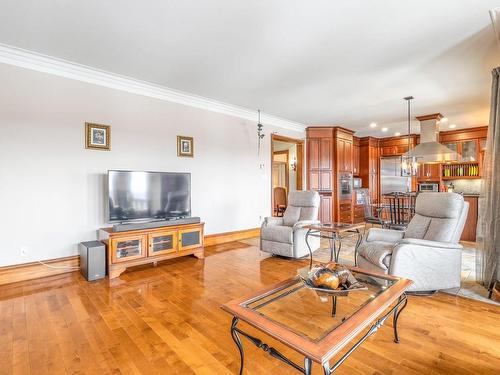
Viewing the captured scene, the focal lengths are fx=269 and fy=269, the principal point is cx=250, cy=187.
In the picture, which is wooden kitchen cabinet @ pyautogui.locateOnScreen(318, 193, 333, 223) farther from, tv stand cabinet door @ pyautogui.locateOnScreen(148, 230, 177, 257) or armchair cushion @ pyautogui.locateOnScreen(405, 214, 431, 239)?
tv stand cabinet door @ pyautogui.locateOnScreen(148, 230, 177, 257)

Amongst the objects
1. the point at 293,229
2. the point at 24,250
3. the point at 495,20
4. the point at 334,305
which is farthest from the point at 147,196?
the point at 495,20

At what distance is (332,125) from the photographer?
6.84 metres

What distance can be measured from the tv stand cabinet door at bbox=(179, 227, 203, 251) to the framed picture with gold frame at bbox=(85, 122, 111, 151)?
1624 mm

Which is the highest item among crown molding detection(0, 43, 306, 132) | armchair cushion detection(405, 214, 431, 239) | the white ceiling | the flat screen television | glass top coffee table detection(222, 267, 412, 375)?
the white ceiling

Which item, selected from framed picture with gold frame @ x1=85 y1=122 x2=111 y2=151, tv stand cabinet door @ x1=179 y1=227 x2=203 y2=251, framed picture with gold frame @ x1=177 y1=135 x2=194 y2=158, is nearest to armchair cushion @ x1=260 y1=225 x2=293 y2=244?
tv stand cabinet door @ x1=179 y1=227 x2=203 y2=251

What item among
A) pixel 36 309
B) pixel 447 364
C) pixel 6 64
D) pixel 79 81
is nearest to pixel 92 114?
pixel 79 81

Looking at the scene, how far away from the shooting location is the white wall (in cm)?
313

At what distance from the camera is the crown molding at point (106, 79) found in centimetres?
313

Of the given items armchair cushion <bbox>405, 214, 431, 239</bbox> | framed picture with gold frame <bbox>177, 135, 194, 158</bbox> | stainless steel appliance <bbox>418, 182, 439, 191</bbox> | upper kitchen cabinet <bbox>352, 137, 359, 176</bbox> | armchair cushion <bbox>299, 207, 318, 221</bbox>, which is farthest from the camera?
upper kitchen cabinet <bbox>352, 137, 359, 176</bbox>

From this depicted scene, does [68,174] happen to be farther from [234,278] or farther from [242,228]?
[242,228]

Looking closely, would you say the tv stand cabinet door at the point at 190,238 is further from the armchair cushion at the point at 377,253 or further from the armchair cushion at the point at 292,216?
the armchair cushion at the point at 377,253

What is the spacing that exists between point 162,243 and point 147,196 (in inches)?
27.6

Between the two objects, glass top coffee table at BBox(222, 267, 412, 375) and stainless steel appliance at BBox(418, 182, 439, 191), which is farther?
stainless steel appliance at BBox(418, 182, 439, 191)

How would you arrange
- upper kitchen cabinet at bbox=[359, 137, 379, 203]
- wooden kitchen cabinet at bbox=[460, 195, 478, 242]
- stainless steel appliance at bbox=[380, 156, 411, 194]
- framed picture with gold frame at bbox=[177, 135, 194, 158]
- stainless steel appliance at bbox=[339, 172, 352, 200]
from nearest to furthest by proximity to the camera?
framed picture with gold frame at bbox=[177, 135, 194, 158] → wooden kitchen cabinet at bbox=[460, 195, 478, 242] → stainless steel appliance at bbox=[339, 172, 352, 200] → upper kitchen cabinet at bbox=[359, 137, 379, 203] → stainless steel appliance at bbox=[380, 156, 411, 194]
